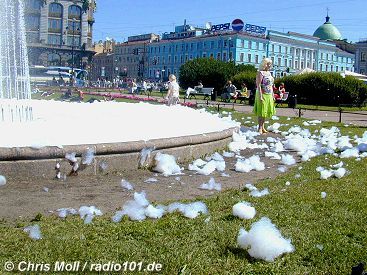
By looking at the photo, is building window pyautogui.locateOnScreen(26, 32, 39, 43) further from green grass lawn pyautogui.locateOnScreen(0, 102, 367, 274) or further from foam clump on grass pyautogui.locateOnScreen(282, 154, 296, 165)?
green grass lawn pyautogui.locateOnScreen(0, 102, 367, 274)

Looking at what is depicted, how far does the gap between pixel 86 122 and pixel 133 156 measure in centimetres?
145

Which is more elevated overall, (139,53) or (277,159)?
(139,53)

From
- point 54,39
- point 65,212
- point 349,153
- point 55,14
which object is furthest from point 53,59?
point 65,212

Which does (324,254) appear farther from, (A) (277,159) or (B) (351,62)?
(B) (351,62)

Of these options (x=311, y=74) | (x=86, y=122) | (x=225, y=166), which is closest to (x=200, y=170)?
(x=225, y=166)

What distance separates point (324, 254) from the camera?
343cm

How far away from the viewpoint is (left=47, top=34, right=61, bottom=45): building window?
89625 millimetres

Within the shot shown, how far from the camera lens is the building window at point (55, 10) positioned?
88.3 meters

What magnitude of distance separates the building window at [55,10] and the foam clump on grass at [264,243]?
90043 mm

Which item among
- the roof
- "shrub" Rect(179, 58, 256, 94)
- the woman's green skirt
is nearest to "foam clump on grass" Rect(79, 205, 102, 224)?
the woman's green skirt

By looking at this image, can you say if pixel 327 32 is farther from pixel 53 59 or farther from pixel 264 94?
pixel 264 94

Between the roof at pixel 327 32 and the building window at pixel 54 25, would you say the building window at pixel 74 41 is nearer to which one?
the building window at pixel 54 25

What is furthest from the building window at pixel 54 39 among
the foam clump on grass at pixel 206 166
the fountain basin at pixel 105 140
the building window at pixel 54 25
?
the foam clump on grass at pixel 206 166

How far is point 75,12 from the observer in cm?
9056
